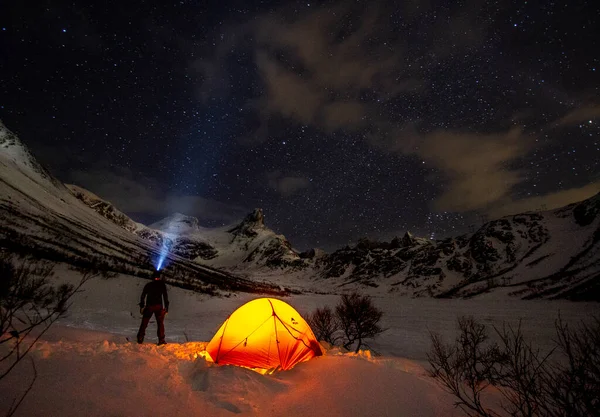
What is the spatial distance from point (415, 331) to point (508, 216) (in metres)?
138

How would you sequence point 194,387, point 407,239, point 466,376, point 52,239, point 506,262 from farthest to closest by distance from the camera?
point 407,239 → point 506,262 → point 52,239 → point 466,376 → point 194,387

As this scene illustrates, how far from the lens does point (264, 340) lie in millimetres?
7090

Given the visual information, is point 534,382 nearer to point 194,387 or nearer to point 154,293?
point 194,387

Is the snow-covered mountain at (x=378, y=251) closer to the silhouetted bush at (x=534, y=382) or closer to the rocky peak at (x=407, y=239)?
the rocky peak at (x=407, y=239)

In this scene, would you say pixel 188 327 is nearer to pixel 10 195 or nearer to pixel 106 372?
pixel 106 372

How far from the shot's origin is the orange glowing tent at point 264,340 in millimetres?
6930

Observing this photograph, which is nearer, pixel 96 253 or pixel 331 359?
pixel 331 359

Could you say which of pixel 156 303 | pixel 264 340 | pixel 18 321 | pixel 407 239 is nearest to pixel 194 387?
pixel 264 340

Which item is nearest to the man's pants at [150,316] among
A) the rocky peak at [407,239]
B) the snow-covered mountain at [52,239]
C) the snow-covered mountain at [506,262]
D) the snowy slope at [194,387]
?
the snowy slope at [194,387]

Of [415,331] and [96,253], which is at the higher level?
[96,253]

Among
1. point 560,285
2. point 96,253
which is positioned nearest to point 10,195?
point 96,253

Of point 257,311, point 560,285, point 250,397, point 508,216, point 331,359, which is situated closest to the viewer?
point 250,397

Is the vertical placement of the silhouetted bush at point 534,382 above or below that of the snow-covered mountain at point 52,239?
below

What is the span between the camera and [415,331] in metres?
24.2
